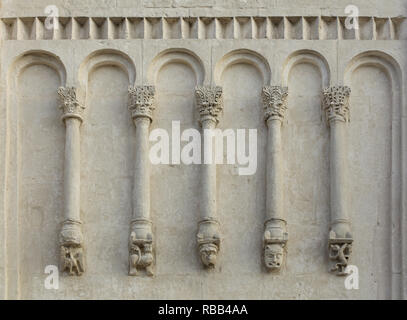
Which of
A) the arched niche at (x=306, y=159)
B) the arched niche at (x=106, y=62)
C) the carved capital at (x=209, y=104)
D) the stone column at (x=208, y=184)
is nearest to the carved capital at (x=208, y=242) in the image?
the stone column at (x=208, y=184)

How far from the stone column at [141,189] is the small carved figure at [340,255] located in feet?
6.04

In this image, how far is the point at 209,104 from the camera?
20.0 meters

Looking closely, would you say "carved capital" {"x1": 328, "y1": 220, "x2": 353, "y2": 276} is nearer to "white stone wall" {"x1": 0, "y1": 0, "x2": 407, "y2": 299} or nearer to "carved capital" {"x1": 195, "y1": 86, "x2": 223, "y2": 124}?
"white stone wall" {"x1": 0, "y1": 0, "x2": 407, "y2": 299}

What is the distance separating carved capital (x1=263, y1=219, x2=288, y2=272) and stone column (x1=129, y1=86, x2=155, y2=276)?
1.17 meters

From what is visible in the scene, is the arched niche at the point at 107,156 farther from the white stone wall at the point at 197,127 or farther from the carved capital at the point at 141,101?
the carved capital at the point at 141,101

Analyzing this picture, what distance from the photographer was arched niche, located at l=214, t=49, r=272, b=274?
19719 mm

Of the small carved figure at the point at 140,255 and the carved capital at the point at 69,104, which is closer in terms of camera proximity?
the small carved figure at the point at 140,255

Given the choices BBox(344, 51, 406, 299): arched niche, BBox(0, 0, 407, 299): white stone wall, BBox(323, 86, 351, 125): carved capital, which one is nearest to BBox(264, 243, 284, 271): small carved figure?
BBox(0, 0, 407, 299): white stone wall

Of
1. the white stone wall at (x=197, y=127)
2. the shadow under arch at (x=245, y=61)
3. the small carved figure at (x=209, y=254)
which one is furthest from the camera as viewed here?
the shadow under arch at (x=245, y=61)

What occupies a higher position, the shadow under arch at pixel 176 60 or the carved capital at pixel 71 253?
the shadow under arch at pixel 176 60

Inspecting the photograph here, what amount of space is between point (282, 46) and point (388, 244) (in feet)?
7.87

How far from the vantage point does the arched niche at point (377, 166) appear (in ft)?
64.6

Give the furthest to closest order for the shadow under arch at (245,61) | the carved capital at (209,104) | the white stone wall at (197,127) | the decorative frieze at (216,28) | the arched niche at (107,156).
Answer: the decorative frieze at (216,28)
the shadow under arch at (245,61)
the carved capital at (209,104)
the arched niche at (107,156)
the white stone wall at (197,127)

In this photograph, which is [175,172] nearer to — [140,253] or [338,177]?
[140,253]
